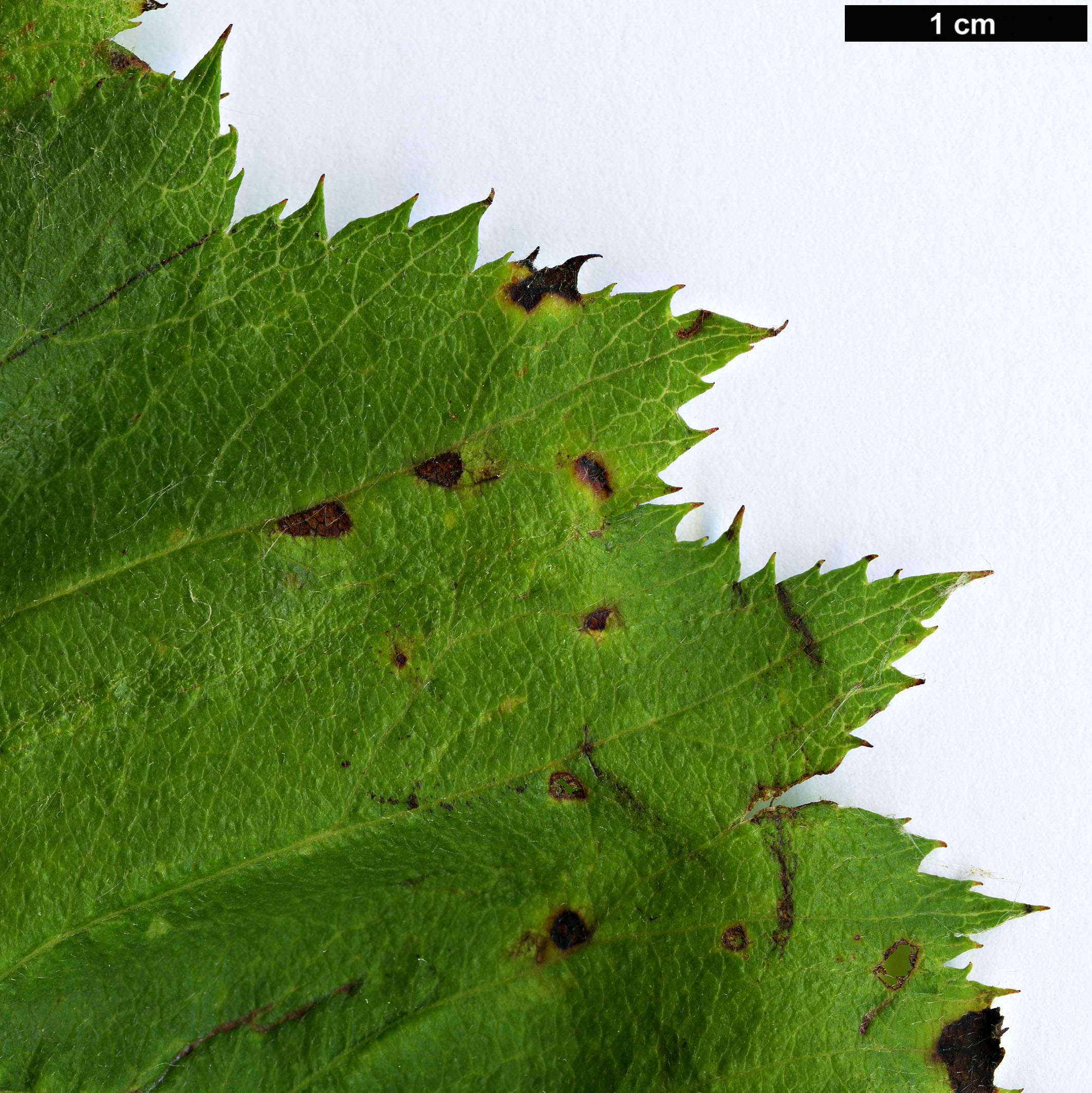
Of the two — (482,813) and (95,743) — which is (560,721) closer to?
(482,813)

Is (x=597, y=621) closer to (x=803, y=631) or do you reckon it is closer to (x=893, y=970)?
(x=803, y=631)

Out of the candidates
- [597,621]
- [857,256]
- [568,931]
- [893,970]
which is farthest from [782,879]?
[857,256]

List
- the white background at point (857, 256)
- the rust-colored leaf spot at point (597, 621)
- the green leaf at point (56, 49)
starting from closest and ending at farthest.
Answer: the green leaf at point (56, 49), the rust-colored leaf spot at point (597, 621), the white background at point (857, 256)

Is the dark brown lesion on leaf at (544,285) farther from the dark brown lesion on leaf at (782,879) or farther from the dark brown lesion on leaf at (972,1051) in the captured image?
the dark brown lesion on leaf at (972,1051)

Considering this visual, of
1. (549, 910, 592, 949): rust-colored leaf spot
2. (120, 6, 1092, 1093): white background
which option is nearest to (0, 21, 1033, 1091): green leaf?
(549, 910, 592, 949): rust-colored leaf spot

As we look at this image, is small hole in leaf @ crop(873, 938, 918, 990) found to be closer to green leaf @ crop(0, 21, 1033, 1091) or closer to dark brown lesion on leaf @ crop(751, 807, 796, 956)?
green leaf @ crop(0, 21, 1033, 1091)

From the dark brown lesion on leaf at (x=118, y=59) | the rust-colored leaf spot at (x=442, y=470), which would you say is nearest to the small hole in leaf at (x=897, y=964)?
the rust-colored leaf spot at (x=442, y=470)
